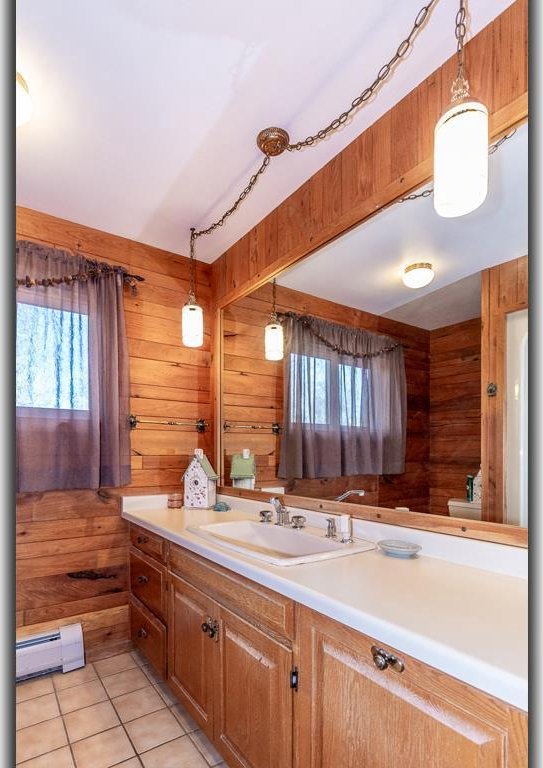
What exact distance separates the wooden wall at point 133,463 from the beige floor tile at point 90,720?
44 centimetres

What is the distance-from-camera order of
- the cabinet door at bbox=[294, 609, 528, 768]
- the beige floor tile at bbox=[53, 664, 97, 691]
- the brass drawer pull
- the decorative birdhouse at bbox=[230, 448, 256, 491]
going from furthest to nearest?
1. the decorative birdhouse at bbox=[230, 448, 256, 491]
2. the beige floor tile at bbox=[53, 664, 97, 691]
3. the brass drawer pull
4. the cabinet door at bbox=[294, 609, 528, 768]

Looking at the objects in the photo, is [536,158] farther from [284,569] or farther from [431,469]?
[284,569]

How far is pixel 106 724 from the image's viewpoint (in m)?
1.64

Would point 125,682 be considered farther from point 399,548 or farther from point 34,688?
point 399,548

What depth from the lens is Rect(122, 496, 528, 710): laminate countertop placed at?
663 millimetres

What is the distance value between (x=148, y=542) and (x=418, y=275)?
5.56 feet

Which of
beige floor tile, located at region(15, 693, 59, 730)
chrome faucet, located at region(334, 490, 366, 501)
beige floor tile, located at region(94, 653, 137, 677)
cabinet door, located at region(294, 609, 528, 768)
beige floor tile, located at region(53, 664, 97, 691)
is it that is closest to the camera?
cabinet door, located at region(294, 609, 528, 768)

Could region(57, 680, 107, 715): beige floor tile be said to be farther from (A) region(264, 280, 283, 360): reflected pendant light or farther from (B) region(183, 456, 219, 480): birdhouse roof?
(A) region(264, 280, 283, 360): reflected pendant light

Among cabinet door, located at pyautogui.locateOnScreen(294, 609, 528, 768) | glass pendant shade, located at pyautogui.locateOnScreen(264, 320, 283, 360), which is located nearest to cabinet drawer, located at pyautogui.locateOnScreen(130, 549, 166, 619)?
cabinet door, located at pyautogui.locateOnScreen(294, 609, 528, 768)

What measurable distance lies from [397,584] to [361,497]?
54cm

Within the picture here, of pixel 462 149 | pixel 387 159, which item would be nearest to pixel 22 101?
pixel 387 159

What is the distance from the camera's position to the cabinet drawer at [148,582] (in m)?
1.81

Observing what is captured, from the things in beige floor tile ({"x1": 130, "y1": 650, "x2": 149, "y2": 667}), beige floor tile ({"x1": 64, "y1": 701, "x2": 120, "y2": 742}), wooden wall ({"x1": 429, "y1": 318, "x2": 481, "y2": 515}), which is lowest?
beige floor tile ({"x1": 130, "y1": 650, "x2": 149, "y2": 667})

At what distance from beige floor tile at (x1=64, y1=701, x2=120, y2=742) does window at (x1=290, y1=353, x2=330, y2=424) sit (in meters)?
1.46
